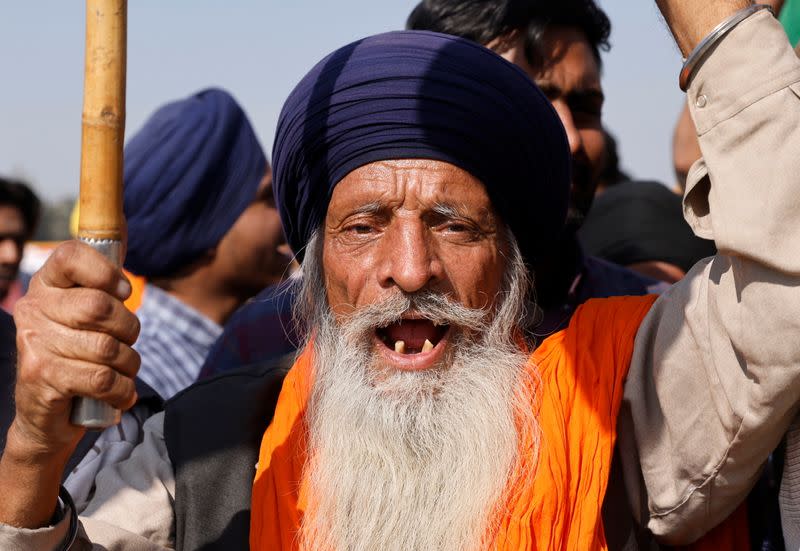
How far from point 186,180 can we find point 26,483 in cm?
318

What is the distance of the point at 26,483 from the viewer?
7.67 feet

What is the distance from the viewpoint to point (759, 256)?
2213 mm

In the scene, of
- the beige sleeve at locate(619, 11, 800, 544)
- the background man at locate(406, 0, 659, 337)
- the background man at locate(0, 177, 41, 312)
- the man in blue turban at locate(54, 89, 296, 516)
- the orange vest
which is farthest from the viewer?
the background man at locate(0, 177, 41, 312)

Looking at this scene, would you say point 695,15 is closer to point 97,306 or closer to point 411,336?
point 411,336

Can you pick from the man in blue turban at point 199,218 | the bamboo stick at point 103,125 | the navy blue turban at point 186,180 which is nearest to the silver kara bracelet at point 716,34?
the bamboo stick at point 103,125

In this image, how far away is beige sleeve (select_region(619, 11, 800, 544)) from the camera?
2225 mm

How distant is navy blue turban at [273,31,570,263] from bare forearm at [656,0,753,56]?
0.78 meters

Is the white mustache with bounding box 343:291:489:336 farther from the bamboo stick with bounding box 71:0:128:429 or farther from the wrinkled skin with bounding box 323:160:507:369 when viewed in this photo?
the bamboo stick with bounding box 71:0:128:429

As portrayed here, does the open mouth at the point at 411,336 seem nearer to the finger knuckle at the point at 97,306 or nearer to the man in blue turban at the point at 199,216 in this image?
the finger knuckle at the point at 97,306

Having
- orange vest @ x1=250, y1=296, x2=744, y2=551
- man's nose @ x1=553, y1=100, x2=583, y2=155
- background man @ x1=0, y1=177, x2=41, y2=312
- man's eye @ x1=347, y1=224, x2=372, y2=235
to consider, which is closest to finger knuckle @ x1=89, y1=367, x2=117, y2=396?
orange vest @ x1=250, y1=296, x2=744, y2=551

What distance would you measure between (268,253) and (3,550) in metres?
3.09

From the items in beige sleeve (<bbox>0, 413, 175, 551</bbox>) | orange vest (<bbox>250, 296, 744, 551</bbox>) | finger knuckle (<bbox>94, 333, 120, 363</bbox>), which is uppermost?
finger knuckle (<bbox>94, 333, 120, 363</bbox>)

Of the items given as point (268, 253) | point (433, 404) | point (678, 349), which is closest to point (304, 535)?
point (433, 404)

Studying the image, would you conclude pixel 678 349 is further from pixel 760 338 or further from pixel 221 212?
pixel 221 212
